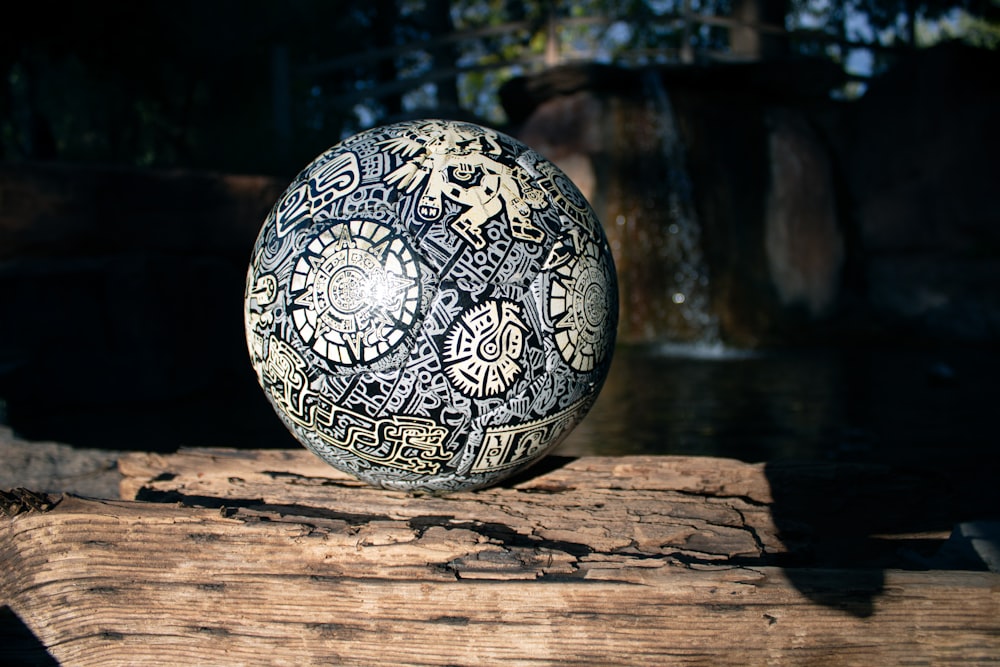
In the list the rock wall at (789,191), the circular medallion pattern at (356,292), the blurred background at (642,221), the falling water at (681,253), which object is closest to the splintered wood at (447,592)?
the circular medallion pattern at (356,292)

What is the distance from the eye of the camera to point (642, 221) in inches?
477

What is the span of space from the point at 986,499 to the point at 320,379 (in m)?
3.86

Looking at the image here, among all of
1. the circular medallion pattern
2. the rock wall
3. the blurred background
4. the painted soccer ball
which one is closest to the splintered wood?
the painted soccer ball

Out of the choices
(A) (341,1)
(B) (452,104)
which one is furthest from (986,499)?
(A) (341,1)

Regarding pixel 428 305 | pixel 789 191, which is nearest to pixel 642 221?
pixel 789 191

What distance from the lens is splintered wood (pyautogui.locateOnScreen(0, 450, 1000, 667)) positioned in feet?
8.44

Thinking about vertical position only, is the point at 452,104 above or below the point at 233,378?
above

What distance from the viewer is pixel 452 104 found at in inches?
728

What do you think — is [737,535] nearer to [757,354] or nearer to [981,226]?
[757,354]

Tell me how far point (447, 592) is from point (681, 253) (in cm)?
993

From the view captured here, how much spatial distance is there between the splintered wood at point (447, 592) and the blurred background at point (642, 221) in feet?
6.73

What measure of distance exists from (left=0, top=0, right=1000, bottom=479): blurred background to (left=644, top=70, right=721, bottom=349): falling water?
0.03 meters

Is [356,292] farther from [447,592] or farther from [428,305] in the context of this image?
[447,592]

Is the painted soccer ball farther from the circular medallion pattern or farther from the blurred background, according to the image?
the blurred background
